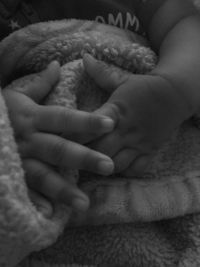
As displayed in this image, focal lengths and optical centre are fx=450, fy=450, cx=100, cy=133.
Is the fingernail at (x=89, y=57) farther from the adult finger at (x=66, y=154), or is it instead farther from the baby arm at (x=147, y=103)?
the adult finger at (x=66, y=154)

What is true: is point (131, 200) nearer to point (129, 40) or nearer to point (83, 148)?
point (83, 148)

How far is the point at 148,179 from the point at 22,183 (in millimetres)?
196

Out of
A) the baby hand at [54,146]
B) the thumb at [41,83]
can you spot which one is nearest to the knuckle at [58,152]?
the baby hand at [54,146]

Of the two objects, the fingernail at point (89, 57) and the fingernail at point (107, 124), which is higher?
the fingernail at point (89, 57)

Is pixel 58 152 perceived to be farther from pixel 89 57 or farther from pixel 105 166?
pixel 89 57

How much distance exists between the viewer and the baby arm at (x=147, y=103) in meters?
0.57

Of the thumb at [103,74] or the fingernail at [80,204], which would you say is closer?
the fingernail at [80,204]

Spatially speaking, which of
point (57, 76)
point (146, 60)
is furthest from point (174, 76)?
point (57, 76)

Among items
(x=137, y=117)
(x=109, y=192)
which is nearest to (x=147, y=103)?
(x=137, y=117)

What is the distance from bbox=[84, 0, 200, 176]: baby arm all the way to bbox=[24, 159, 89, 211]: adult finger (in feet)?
0.22

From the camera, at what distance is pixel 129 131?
571 mm

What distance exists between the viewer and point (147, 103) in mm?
578

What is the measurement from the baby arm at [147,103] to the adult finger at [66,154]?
0.14ft

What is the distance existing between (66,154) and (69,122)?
0.14 ft
